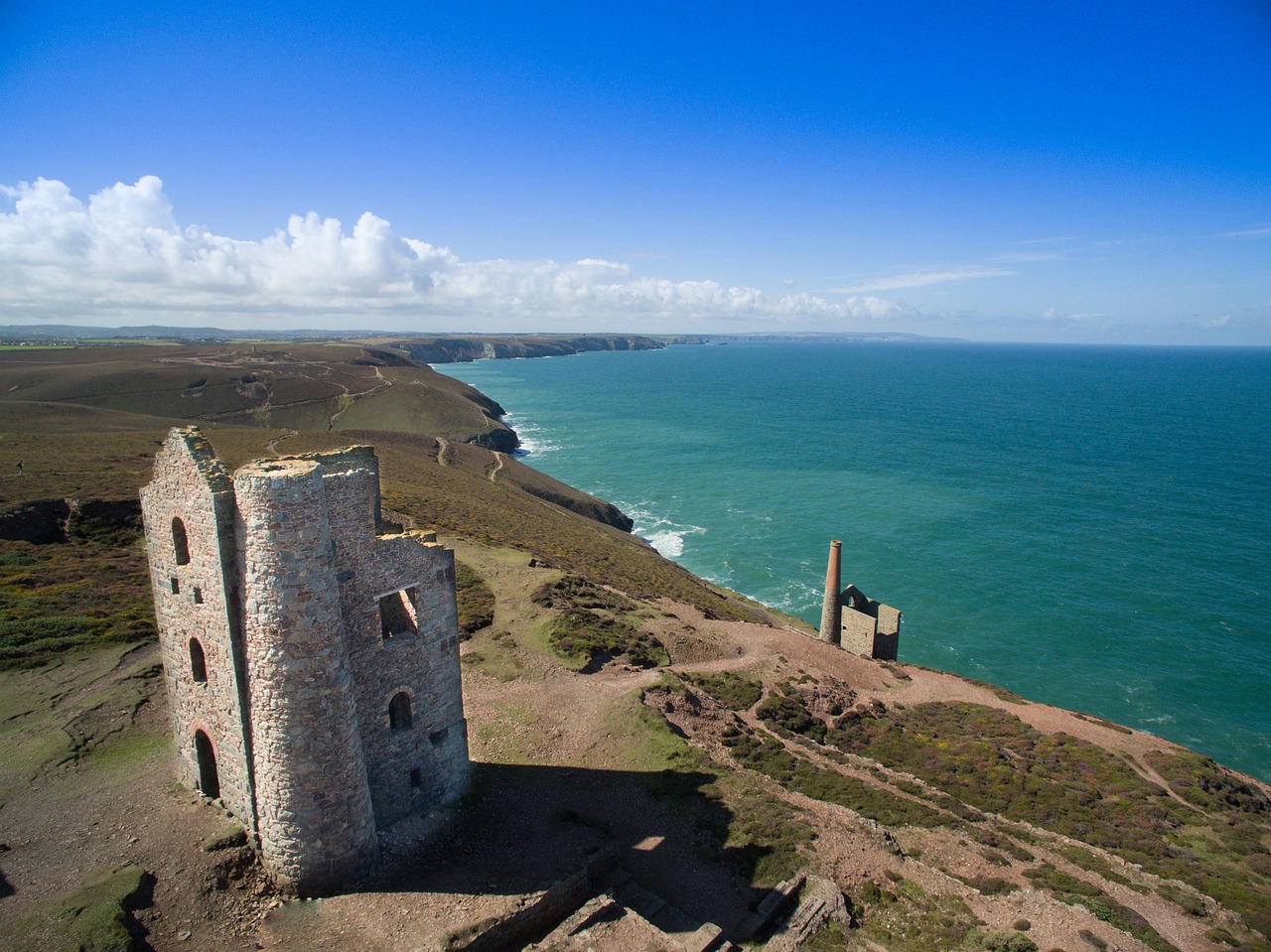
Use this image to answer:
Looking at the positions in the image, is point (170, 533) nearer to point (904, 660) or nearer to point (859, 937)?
point (859, 937)

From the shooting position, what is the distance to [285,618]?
13.1 metres

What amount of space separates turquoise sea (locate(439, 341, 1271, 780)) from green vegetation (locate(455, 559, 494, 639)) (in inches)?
1025

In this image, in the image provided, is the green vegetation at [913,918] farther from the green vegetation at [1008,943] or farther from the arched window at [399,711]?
the arched window at [399,711]

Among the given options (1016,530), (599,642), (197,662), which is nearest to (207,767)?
(197,662)

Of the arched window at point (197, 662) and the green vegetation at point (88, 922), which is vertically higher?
the arched window at point (197, 662)

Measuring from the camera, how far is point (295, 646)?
1321 cm

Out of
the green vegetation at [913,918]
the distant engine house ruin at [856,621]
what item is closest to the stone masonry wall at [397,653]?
the green vegetation at [913,918]

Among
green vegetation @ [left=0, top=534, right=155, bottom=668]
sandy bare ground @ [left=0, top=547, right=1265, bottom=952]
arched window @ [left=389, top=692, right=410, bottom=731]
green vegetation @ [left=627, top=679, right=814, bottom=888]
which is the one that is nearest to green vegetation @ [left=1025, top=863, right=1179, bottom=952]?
sandy bare ground @ [left=0, top=547, right=1265, bottom=952]

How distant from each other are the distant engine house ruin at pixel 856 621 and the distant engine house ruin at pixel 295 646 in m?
30.0

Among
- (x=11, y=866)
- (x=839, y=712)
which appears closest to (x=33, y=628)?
(x=11, y=866)

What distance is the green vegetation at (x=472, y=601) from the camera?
30.4 metres

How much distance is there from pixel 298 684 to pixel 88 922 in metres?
5.46

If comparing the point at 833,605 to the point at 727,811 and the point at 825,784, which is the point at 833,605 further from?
the point at 727,811

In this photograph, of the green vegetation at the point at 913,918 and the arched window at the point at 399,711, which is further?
the arched window at the point at 399,711
